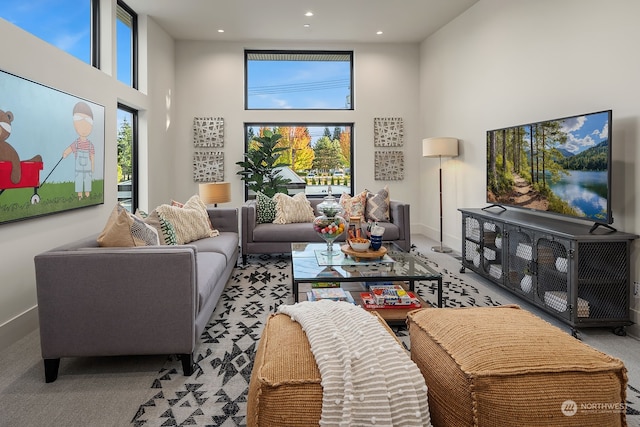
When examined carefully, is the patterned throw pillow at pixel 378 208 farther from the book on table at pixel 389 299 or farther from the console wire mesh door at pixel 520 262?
the book on table at pixel 389 299

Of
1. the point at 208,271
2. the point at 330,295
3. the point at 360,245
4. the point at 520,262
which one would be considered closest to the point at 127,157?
the point at 208,271

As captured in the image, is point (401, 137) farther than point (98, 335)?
Yes

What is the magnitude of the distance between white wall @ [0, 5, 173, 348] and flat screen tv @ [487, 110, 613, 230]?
13.0 feet

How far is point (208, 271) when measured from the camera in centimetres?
277

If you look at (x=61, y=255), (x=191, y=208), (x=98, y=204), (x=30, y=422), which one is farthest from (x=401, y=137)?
(x=30, y=422)

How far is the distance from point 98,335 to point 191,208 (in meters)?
2.15

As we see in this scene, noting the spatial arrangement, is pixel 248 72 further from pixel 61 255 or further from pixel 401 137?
pixel 61 255

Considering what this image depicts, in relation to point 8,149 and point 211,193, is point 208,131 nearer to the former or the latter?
point 211,193

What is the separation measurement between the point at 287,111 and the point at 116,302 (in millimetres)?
5030

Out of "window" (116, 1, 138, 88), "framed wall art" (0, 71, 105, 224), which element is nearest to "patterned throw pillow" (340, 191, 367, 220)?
"framed wall art" (0, 71, 105, 224)

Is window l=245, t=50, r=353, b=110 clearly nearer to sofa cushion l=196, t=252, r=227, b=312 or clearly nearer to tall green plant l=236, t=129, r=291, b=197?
tall green plant l=236, t=129, r=291, b=197

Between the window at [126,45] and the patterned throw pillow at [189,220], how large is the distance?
1.90 metres

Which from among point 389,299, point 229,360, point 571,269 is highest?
point 571,269

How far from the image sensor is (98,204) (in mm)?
3879
